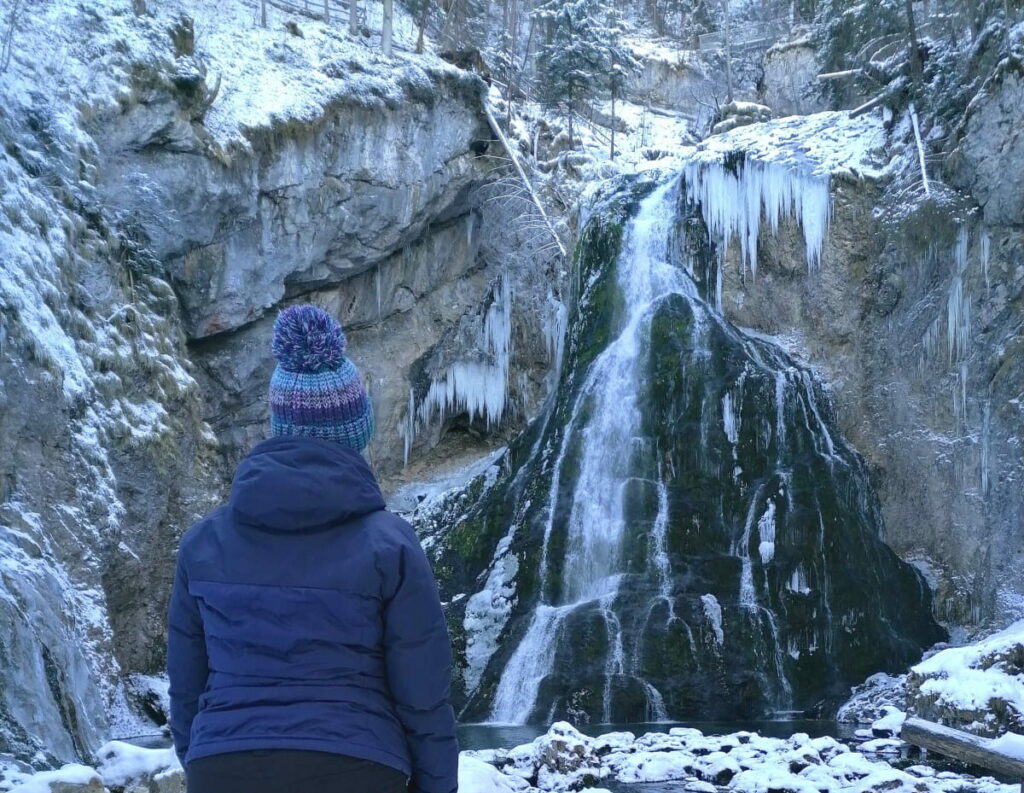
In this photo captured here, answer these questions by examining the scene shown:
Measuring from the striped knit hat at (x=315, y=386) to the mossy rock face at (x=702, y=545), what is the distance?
37.8 feet

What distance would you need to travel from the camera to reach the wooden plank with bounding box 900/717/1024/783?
5.93 meters

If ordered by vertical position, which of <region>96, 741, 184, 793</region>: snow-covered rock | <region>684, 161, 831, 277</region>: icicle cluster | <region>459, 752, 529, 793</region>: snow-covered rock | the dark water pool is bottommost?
the dark water pool

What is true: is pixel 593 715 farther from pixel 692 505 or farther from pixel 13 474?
pixel 13 474

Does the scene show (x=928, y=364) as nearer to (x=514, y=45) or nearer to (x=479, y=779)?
(x=479, y=779)

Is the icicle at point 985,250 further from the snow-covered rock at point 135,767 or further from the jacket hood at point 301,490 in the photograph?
the jacket hood at point 301,490

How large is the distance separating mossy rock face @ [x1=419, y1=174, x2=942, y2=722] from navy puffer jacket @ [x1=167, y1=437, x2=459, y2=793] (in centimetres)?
1159

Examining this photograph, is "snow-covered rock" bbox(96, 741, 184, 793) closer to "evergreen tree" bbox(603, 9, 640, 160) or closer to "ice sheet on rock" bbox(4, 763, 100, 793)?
"ice sheet on rock" bbox(4, 763, 100, 793)

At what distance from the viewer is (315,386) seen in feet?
7.95

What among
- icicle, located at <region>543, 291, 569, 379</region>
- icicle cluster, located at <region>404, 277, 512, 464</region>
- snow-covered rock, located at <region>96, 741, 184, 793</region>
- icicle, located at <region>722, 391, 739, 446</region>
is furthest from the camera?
icicle cluster, located at <region>404, 277, 512, 464</region>

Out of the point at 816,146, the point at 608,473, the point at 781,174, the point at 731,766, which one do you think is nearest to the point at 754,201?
the point at 781,174

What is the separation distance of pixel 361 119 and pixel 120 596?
10.5m

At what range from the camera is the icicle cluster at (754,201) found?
54.3 feet

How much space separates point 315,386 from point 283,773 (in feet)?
2.80

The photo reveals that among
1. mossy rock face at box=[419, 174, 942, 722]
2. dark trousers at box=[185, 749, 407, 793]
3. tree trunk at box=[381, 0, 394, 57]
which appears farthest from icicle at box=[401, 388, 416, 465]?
dark trousers at box=[185, 749, 407, 793]
